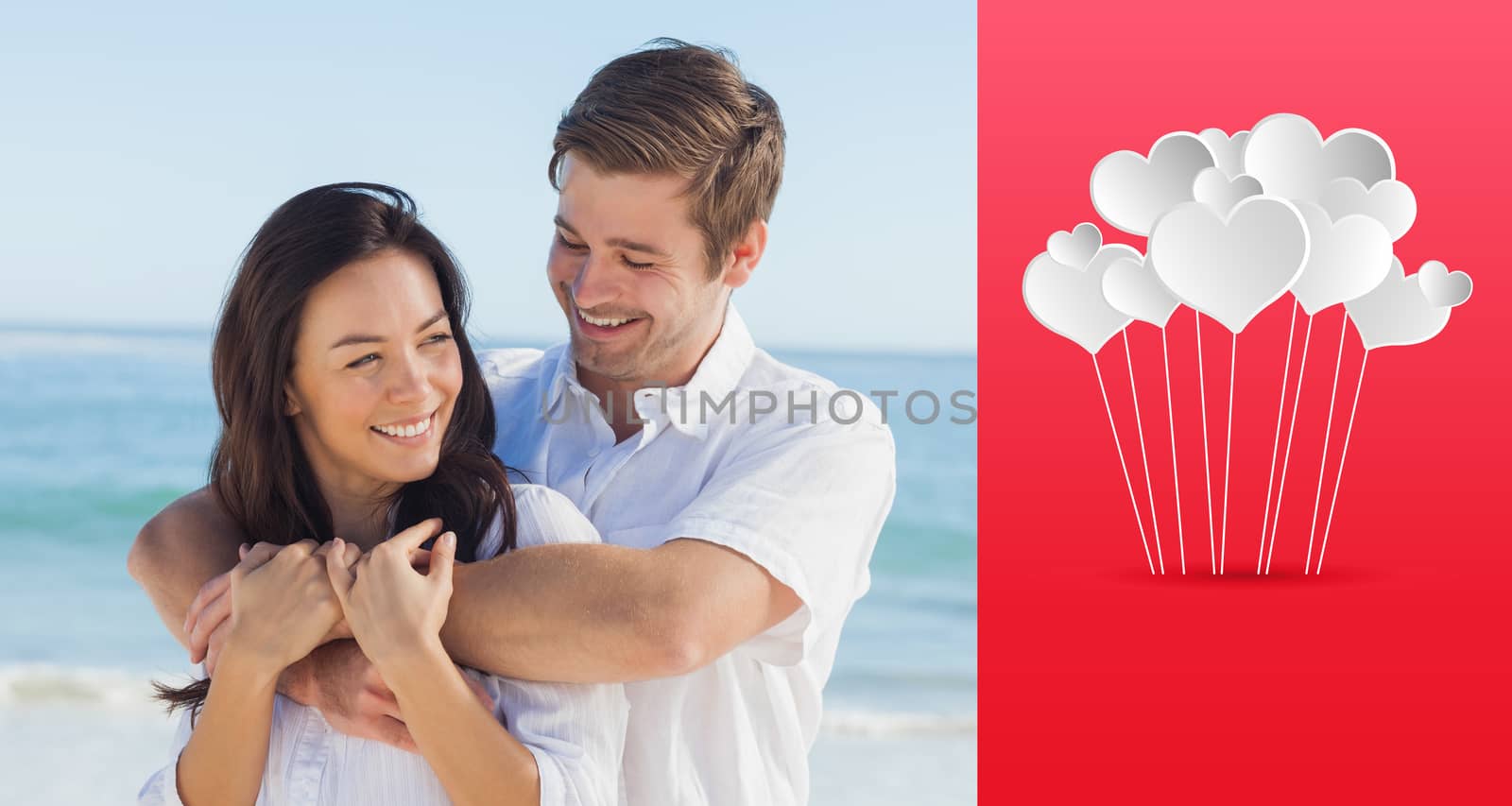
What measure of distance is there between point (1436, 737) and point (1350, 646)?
341 mm

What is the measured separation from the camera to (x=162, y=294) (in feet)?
53.2

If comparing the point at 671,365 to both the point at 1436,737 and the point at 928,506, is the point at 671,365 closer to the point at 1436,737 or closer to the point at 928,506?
the point at 1436,737

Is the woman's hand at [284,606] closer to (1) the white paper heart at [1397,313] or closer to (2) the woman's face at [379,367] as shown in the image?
(2) the woman's face at [379,367]

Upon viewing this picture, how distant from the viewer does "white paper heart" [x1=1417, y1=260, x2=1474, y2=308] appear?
3.70 m

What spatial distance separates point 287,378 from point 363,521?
240 mm

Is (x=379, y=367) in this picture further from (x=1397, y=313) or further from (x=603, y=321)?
(x=1397, y=313)

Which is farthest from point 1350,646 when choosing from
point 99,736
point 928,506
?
point 928,506

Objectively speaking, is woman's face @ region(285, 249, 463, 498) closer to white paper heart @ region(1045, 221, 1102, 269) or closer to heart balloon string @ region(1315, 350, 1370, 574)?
white paper heart @ region(1045, 221, 1102, 269)

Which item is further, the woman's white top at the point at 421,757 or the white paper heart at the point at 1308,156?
the white paper heart at the point at 1308,156

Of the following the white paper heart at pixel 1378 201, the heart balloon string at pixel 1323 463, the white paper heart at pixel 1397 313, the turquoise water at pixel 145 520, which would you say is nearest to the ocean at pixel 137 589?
the turquoise water at pixel 145 520

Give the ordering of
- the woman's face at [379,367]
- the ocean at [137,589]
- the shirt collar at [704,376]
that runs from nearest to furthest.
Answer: the woman's face at [379,367] < the shirt collar at [704,376] < the ocean at [137,589]

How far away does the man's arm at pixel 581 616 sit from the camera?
1797mm

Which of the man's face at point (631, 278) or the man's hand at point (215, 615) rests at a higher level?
the man's face at point (631, 278)

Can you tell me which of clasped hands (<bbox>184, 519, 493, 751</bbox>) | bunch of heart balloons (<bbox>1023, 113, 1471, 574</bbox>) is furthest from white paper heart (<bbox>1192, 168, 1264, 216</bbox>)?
clasped hands (<bbox>184, 519, 493, 751</bbox>)
